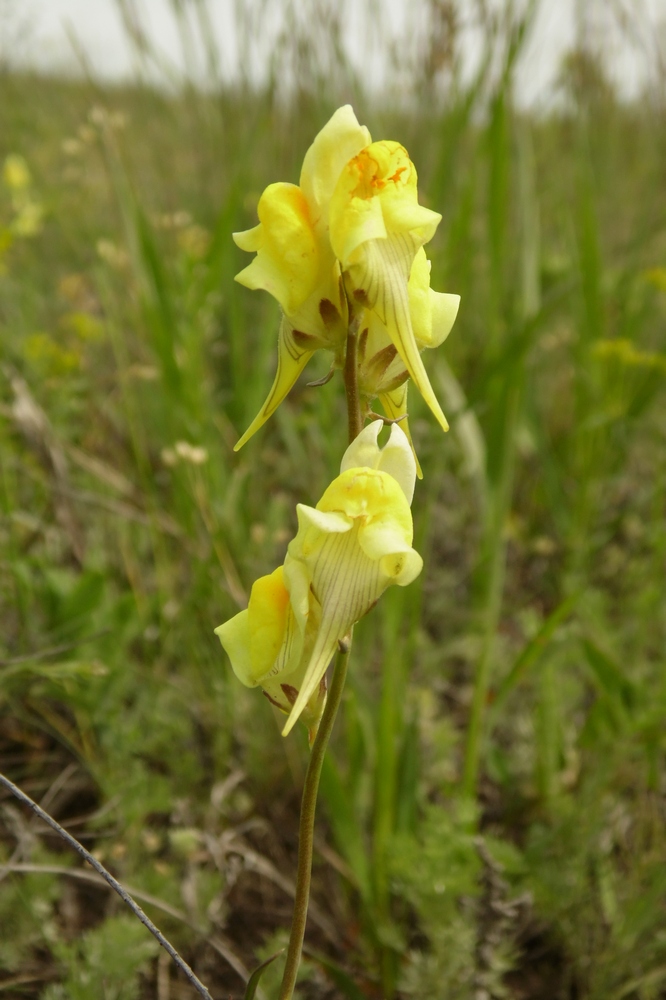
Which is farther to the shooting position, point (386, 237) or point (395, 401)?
point (395, 401)

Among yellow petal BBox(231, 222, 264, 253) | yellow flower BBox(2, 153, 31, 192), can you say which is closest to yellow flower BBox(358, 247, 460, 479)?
yellow petal BBox(231, 222, 264, 253)

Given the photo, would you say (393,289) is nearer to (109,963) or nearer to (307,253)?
(307,253)

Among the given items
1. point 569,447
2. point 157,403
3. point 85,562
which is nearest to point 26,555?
point 85,562

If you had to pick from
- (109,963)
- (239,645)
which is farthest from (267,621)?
(109,963)

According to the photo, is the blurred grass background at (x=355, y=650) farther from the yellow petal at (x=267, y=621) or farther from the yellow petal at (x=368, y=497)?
the yellow petal at (x=368, y=497)

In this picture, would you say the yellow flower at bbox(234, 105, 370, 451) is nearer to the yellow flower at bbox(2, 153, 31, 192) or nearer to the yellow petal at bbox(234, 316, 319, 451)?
the yellow petal at bbox(234, 316, 319, 451)

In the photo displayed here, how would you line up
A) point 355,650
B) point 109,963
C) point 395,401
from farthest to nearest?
point 355,650, point 109,963, point 395,401

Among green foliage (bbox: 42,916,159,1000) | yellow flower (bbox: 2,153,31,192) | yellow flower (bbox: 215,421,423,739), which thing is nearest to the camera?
yellow flower (bbox: 215,421,423,739)
